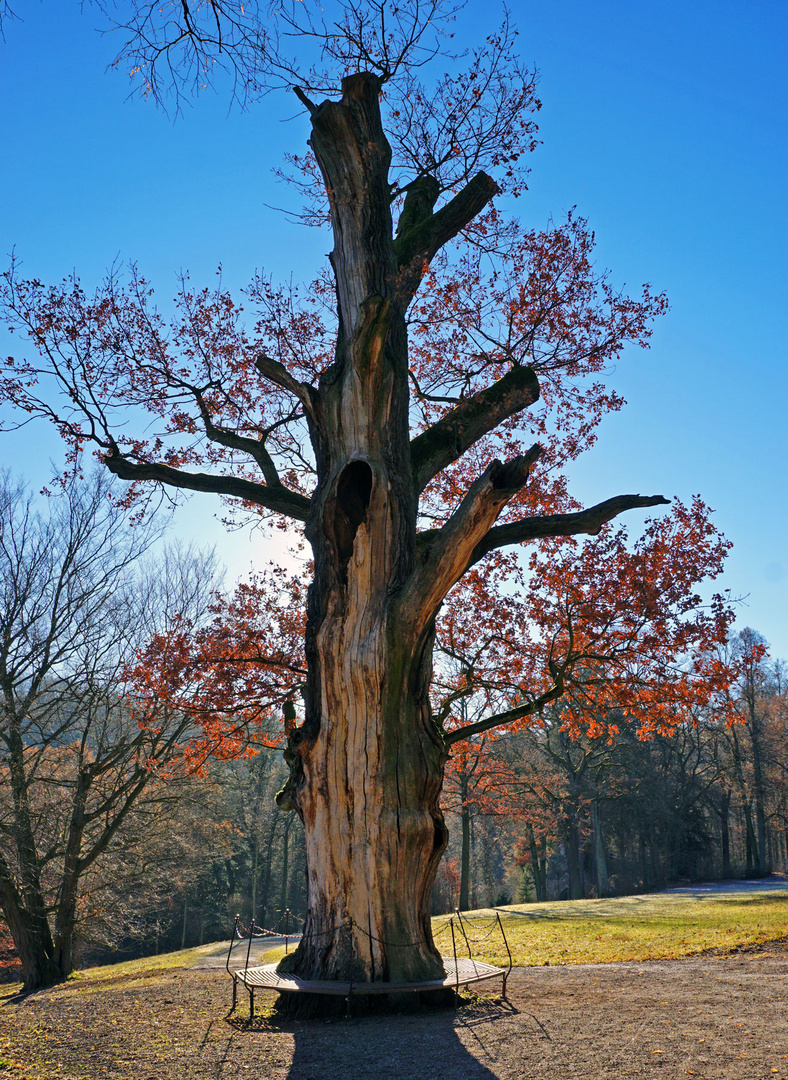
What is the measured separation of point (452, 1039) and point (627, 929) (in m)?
11.3

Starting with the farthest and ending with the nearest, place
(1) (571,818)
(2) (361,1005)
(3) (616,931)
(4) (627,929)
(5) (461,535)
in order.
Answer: (1) (571,818) < (4) (627,929) < (3) (616,931) < (5) (461,535) < (2) (361,1005)

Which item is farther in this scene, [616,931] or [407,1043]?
[616,931]

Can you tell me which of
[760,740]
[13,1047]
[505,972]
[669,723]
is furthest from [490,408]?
[760,740]

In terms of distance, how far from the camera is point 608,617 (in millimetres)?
8117

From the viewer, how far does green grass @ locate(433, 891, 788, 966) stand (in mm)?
10883

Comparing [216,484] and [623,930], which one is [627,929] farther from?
[216,484]

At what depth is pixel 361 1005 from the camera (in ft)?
19.9

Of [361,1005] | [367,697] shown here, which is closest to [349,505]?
[367,697]

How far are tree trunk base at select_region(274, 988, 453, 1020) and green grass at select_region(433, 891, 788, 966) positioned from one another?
336cm

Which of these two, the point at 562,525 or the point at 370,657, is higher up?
the point at 562,525

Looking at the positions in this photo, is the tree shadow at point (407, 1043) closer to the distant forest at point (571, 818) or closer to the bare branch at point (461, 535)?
the bare branch at point (461, 535)

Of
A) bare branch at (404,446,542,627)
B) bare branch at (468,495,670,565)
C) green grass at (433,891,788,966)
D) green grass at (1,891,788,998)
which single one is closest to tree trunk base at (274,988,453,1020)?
green grass at (1,891,788,998)

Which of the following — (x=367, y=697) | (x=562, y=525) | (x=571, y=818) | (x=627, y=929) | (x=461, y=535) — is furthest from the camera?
(x=571, y=818)

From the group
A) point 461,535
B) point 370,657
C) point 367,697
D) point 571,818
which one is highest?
point 461,535
